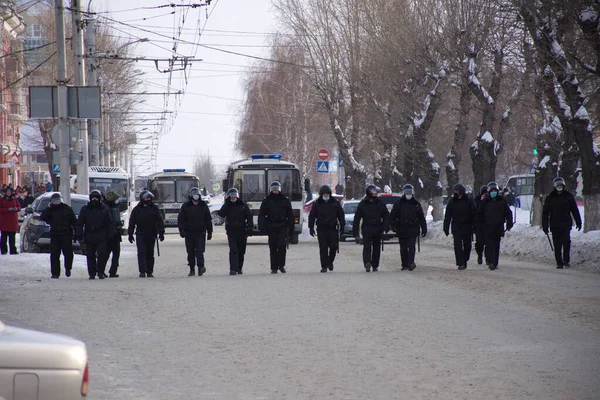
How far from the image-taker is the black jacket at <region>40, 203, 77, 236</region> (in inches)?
790

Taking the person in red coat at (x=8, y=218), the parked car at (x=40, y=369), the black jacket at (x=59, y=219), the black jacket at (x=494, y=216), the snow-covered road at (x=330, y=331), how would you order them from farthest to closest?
1. the person in red coat at (x=8, y=218)
2. the black jacket at (x=494, y=216)
3. the black jacket at (x=59, y=219)
4. the snow-covered road at (x=330, y=331)
5. the parked car at (x=40, y=369)

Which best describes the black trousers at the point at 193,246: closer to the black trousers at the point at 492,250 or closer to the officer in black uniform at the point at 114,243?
the officer in black uniform at the point at 114,243

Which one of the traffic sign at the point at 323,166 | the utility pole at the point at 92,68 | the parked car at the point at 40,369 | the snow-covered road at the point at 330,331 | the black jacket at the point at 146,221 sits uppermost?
the utility pole at the point at 92,68

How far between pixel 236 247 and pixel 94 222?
2910 millimetres

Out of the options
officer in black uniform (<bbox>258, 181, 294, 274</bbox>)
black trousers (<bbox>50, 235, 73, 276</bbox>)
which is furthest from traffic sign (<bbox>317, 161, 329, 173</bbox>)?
black trousers (<bbox>50, 235, 73, 276</bbox>)

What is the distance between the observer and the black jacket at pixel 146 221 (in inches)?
814

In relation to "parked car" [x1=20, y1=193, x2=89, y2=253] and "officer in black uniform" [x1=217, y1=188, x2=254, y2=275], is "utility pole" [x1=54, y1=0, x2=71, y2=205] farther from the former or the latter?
"officer in black uniform" [x1=217, y1=188, x2=254, y2=275]

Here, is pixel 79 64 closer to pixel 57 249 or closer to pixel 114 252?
pixel 114 252

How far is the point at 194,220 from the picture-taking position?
68.6 ft

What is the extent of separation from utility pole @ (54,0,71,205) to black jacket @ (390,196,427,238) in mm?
8348

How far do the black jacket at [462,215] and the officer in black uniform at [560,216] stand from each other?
1524 mm

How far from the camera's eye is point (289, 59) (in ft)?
200

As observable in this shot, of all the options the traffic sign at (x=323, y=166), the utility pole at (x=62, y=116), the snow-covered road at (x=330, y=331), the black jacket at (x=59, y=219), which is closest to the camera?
the snow-covered road at (x=330, y=331)

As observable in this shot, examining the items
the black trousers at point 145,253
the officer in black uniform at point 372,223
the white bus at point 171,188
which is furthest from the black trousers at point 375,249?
the white bus at point 171,188
